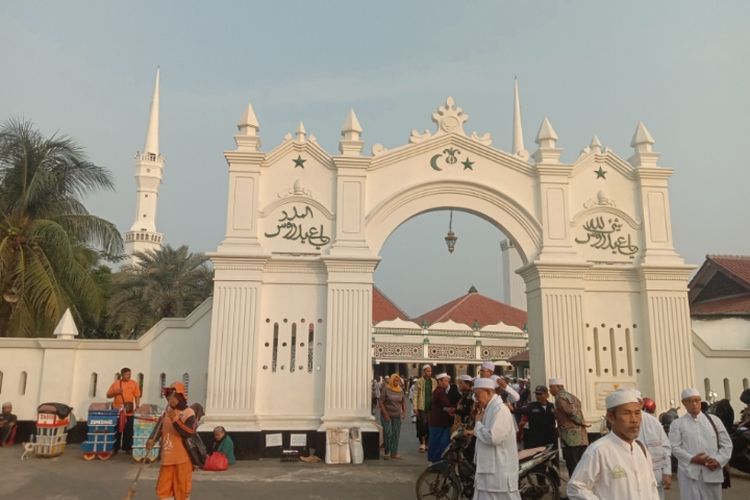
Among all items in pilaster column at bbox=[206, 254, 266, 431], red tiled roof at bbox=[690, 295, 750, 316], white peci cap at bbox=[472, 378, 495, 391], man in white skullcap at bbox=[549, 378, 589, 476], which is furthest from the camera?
red tiled roof at bbox=[690, 295, 750, 316]

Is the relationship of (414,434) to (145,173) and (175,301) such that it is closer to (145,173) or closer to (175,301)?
(175,301)

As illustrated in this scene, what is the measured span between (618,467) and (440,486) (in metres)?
4.14

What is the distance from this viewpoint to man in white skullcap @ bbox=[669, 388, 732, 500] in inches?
210

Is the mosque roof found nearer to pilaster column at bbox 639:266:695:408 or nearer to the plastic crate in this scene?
pilaster column at bbox 639:266:695:408

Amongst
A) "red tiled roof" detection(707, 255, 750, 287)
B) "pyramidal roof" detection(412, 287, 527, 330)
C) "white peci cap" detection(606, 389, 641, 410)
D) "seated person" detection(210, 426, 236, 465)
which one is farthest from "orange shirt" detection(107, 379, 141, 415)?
"pyramidal roof" detection(412, 287, 527, 330)

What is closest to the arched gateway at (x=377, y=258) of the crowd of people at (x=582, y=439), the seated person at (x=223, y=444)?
the seated person at (x=223, y=444)

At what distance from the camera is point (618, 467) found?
3.13 m

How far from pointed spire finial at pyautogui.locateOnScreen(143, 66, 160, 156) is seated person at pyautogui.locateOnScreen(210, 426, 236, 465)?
44.7 m

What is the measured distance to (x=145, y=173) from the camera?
48750 mm

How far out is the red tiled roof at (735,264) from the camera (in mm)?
17577

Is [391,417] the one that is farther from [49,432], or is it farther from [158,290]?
[158,290]

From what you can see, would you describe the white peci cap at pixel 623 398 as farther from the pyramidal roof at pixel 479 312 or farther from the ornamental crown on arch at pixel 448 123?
the pyramidal roof at pixel 479 312

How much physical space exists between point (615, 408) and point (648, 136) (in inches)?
400

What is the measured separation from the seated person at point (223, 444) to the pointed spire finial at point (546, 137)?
791cm
